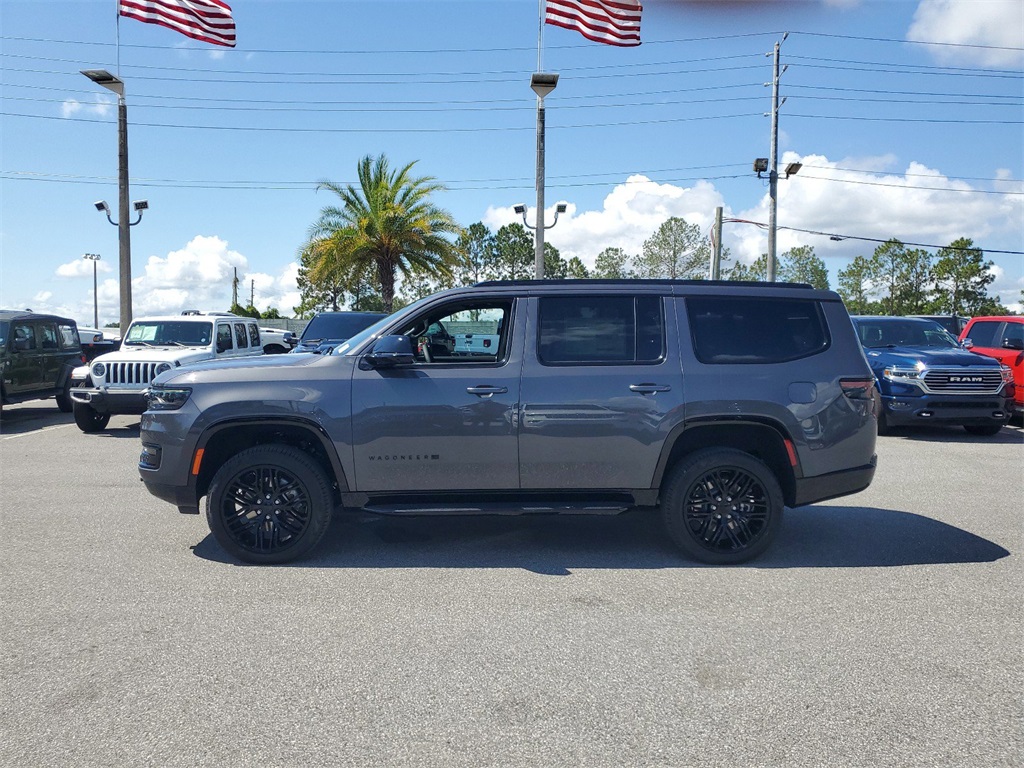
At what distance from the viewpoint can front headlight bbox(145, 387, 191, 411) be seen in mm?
5746

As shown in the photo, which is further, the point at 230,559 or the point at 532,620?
the point at 230,559

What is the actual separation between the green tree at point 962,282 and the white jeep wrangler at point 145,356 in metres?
62.7

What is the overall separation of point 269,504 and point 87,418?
8.75 m

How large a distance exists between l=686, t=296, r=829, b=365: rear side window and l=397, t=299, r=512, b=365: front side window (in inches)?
52.7

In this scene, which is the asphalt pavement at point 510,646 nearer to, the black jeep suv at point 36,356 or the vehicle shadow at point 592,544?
the vehicle shadow at point 592,544

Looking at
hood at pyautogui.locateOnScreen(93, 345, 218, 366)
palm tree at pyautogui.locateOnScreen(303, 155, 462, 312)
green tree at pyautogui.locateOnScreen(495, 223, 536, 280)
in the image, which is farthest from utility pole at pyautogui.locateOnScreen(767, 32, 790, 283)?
green tree at pyautogui.locateOnScreen(495, 223, 536, 280)

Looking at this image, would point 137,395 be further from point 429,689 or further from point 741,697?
point 741,697

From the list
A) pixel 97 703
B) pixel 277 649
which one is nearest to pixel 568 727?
pixel 277 649

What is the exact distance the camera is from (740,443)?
5.96m

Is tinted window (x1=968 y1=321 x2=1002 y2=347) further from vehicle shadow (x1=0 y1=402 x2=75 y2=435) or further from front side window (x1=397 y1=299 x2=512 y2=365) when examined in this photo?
vehicle shadow (x1=0 y1=402 x2=75 y2=435)

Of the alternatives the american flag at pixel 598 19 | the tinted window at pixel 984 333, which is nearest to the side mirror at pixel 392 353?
the tinted window at pixel 984 333

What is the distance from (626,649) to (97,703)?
242cm

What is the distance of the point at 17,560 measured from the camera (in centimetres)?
579

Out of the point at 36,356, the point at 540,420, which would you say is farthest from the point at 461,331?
the point at 36,356
